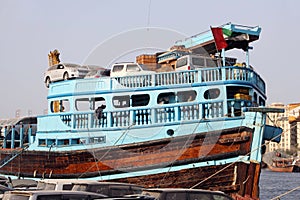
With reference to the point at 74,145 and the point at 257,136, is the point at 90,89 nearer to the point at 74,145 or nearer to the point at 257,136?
the point at 74,145

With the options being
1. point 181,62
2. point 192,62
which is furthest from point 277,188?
point 192,62

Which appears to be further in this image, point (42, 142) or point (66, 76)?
point (66, 76)

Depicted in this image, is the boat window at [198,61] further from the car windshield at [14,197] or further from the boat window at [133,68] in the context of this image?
the car windshield at [14,197]

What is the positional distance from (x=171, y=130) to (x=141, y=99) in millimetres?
2197

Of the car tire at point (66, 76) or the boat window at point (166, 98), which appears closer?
the boat window at point (166, 98)

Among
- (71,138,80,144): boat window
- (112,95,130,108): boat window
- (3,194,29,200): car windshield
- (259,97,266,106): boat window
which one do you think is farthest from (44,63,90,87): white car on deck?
(3,194,29,200): car windshield

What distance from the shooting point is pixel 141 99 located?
19.0 m

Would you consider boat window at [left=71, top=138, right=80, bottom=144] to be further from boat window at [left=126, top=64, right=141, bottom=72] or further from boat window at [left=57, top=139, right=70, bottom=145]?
boat window at [left=126, top=64, right=141, bottom=72]

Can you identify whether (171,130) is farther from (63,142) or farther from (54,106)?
(54,106)

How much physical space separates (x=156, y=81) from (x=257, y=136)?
3.88m

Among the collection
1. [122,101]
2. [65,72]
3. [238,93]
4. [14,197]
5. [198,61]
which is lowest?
[14,197]

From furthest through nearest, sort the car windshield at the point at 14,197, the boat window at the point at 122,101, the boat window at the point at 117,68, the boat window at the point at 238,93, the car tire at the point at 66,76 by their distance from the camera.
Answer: the car tire at the point at 66,76
the boat window at the point at 122,101
the boat window at the point at 117,68
the boat window at the point at 238,93
the car windshield at the point at 14,197

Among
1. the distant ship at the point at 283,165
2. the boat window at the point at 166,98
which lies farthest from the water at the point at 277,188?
the distant ship at the point at 283,165

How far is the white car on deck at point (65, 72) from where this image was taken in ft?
68.9
